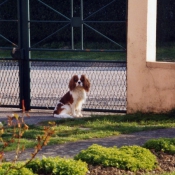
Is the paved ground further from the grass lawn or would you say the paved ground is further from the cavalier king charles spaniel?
the cavalier king charles spaniel

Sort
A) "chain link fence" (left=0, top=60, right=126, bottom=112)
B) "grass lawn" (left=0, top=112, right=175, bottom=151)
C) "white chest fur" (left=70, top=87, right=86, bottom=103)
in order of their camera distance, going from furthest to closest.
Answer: "chain link fence" (left=0, top=60, right=126, bottom=112)
"white chest fur" (left=70, top=87, right=86, bottom=103)
"grass lawn" (left=0, top=112, right=175, bottom=151)

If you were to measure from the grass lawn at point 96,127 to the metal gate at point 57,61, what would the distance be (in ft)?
2.74

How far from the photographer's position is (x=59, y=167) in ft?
18.9

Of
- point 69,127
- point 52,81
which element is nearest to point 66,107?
point 69,127

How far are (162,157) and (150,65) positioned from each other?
3817mm

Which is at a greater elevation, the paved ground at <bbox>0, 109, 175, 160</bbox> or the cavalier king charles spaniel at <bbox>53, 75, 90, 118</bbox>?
the cavalier king charles spaniel at <bbox>53, 75, 90, 118</bbox>

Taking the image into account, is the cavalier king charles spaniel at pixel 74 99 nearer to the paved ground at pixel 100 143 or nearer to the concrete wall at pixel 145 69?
the concrete wall at pixel 145 69

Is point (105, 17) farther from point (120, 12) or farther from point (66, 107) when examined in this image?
point (66, 107)

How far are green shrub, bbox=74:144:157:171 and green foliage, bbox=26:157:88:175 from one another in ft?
0.80

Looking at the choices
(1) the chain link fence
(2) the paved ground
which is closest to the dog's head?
(1) the chain link fence

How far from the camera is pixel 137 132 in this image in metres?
8.99

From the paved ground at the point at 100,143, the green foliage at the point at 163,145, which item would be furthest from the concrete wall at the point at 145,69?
the green foliage at the point at 163,145

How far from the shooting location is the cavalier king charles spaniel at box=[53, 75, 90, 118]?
1071 centimetres

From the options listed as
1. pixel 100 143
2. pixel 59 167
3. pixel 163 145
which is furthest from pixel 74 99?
pixel 59 167
